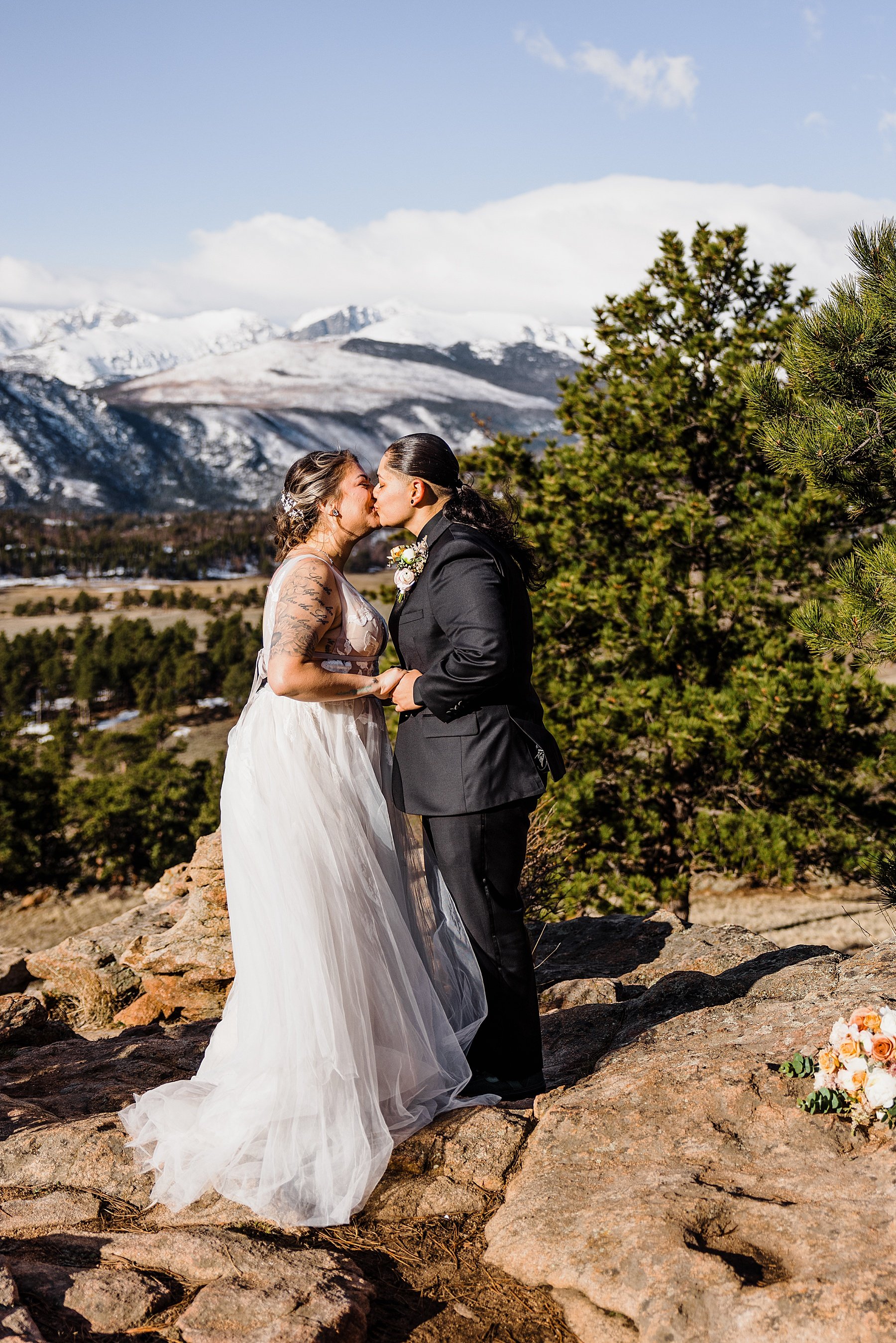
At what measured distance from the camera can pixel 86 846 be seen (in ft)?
104

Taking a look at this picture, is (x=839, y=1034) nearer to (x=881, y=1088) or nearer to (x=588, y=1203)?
(x=881, y=1088)

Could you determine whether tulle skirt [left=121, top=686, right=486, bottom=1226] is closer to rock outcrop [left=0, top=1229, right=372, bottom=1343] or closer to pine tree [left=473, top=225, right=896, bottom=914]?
rock outcrop [left=0, top=1229, right=372, bottom=1343]

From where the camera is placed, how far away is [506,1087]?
13.3ft

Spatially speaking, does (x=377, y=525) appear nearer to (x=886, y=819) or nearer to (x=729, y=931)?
(x=729, y=931)

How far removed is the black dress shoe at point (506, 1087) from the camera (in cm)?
403

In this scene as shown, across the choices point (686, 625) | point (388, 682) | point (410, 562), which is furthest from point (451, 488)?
point (686, 625)

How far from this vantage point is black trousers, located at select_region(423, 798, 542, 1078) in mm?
3816

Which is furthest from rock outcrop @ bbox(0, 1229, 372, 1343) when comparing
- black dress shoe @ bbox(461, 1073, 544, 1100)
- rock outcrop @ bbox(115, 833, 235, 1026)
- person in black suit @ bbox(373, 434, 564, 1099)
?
rock outcrop @ bbox(115, 833, 235, 1026)

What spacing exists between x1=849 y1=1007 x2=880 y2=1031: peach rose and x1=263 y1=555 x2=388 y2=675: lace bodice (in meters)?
2.15

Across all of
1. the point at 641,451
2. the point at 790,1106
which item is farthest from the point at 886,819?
the point at 790,1106

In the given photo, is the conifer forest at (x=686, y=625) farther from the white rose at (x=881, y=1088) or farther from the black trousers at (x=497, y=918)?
the white rose at (x=881, y=1088)

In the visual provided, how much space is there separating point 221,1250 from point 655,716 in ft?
29.6

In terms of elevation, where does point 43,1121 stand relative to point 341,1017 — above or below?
below

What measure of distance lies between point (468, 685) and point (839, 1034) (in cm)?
172
